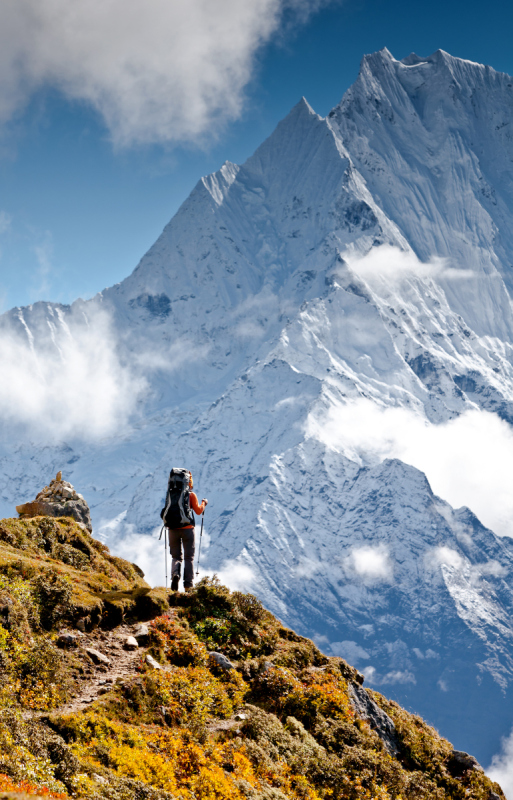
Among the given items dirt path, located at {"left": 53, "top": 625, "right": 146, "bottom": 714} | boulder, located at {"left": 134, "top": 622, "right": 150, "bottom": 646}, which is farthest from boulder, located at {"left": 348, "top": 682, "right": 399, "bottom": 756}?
dirt path, located at {"left": 53, "top": 625, "right": 146, "bottom": 714}

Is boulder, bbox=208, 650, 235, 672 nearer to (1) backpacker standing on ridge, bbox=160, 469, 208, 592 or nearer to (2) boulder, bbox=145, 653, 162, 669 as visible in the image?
(2) boulder, bbox=145, 653, 162, 669

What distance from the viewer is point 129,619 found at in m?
14.1

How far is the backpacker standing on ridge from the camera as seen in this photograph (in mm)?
17672

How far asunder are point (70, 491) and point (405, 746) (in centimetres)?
1301

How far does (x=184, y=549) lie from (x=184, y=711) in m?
6.92

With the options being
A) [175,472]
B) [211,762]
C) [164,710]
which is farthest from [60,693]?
[175,472]

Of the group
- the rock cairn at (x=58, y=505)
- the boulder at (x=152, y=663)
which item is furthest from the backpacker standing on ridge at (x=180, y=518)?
the boulder at (x=152, y=663)

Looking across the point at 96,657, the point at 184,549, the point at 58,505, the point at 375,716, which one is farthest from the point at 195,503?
the point at 375,716

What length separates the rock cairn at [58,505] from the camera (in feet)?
65.8

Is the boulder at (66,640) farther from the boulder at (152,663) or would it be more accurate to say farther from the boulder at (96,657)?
the boulder at (152,663)

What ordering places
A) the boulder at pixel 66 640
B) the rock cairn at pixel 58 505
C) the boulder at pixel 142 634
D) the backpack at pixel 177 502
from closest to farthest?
the boulder at pixel 66 640
the boulder at pixel 142 634
the backpack at pixel 177 502
the rock cairn at pixel 58 505

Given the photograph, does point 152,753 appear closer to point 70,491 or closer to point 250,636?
point 250,636

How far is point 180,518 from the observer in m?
17.7

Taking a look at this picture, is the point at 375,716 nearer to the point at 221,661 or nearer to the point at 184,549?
the point at 221,661
